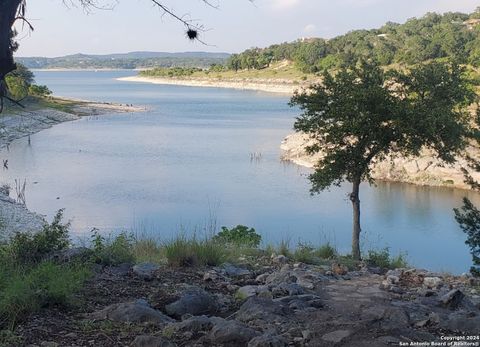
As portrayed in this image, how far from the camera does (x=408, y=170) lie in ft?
121

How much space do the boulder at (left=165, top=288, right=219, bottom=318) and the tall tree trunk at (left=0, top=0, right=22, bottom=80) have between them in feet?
7.52

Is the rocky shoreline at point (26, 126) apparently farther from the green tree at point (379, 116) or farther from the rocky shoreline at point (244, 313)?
the green tree at point (379, 116)

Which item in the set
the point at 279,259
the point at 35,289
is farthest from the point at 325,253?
the point at 35,289

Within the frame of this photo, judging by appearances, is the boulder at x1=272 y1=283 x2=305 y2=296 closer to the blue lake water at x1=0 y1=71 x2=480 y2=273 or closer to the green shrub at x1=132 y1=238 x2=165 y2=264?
the green shrub at x1=132 y1=238 x2=165 y2=264

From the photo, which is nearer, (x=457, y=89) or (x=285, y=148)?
(x=457, y=89)

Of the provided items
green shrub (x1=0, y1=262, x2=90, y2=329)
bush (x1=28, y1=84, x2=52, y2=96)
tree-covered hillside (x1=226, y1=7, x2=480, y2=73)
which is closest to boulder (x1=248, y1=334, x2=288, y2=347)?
green shrub (x1=0, y1=262, x2=90, y2=329)

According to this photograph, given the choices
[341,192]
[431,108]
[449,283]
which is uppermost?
[431,108]

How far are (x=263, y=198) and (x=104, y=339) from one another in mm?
26613

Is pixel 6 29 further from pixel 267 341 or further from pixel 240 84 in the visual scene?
pixel 240 84

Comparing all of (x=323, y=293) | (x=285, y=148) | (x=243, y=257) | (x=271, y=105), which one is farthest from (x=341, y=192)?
(x=271, y=105)

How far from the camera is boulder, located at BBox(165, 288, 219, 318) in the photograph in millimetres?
5059

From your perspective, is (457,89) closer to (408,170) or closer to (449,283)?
(449,283)

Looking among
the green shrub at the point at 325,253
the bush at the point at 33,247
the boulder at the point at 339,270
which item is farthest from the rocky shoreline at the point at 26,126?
the green shrub at the point at 325,253

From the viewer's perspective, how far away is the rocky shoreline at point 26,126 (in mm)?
20416
